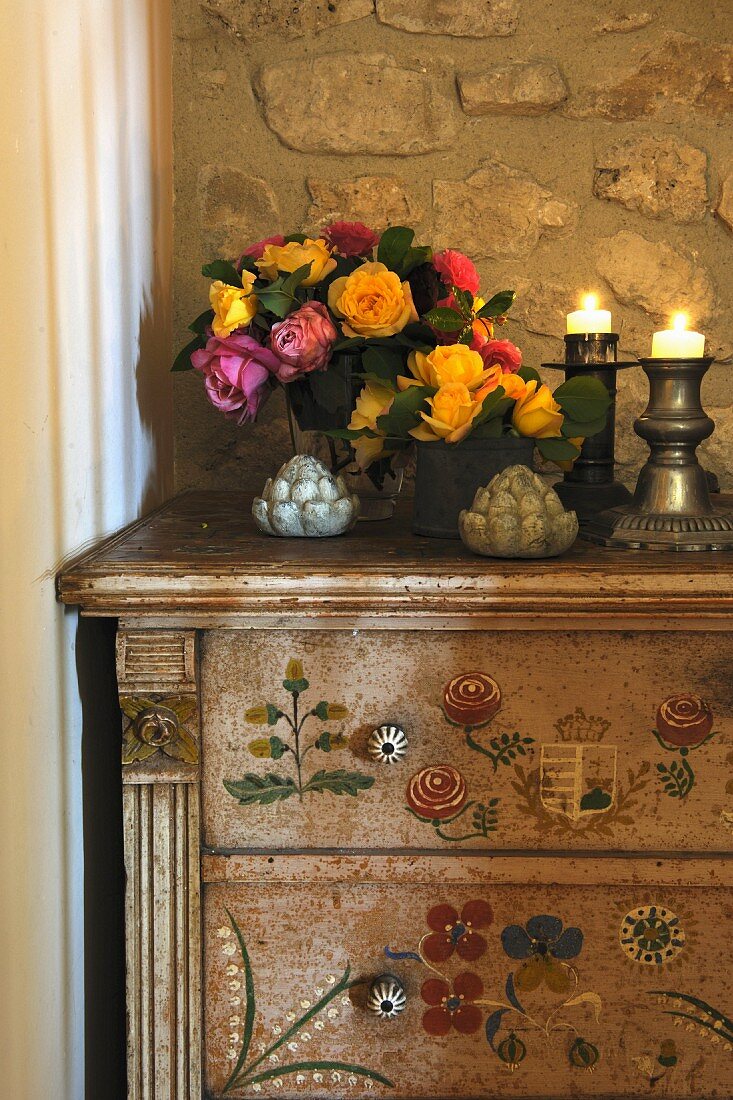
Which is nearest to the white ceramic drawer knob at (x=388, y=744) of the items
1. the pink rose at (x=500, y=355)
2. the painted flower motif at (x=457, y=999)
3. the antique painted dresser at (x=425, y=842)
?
the antique painted dresser at (x=425, y=842)

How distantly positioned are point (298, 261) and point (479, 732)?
0.56m

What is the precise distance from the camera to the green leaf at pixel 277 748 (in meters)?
0.92

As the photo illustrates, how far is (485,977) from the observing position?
94cm

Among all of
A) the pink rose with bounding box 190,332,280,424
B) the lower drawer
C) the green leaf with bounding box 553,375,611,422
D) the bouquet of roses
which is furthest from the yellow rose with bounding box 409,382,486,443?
the lower drawer

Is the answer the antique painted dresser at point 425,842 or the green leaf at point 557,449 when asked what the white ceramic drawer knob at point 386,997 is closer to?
the antique painted dresser at point 425,842

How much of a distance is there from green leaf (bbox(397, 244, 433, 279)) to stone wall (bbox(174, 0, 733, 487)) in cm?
34

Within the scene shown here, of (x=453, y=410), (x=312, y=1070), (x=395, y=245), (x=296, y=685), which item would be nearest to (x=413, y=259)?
(x=395, y=245)

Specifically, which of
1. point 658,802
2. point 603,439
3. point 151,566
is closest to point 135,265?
point 151,566

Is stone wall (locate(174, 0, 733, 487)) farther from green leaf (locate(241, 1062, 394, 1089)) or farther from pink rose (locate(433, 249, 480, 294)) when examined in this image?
green leaf (locate(241, 1062, 394, 1089))

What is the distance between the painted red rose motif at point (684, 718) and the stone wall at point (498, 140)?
669 millimetres

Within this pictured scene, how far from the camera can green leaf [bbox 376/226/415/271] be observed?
112 centimetres

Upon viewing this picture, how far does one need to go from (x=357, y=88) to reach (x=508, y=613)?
91 centimetres

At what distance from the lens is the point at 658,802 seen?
3.02 ft

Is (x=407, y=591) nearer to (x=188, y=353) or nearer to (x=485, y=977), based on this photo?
(x=485, y=977)
